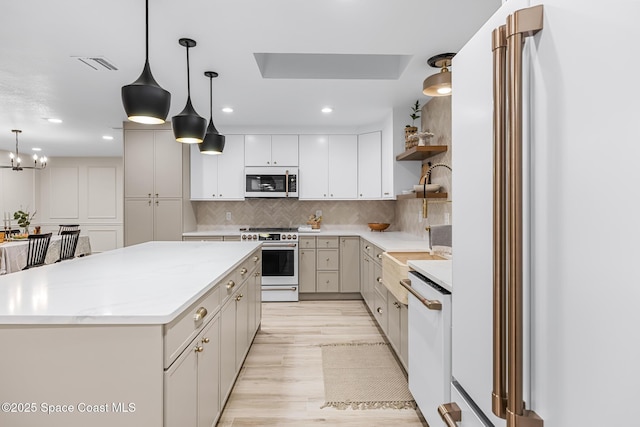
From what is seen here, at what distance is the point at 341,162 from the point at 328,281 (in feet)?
5.48

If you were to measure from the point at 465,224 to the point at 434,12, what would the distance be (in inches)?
65.4

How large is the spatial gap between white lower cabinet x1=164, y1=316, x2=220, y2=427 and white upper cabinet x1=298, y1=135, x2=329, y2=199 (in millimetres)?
3344

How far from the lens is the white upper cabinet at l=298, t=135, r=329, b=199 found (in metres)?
5.04

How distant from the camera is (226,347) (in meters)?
2.07

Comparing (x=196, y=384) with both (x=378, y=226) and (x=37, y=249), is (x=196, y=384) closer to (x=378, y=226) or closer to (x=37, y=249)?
(x=378, y=226)

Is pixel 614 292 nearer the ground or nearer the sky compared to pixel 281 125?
nearer the ground

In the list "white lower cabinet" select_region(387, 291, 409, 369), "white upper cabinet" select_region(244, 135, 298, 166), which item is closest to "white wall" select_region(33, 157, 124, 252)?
"white upper cabinet" select_region(244, 135, 298, 166)

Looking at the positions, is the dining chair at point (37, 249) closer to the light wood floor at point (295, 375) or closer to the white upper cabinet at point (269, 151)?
the white upper cabinet at point (269, 151)

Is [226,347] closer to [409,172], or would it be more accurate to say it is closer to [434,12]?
[434,12]

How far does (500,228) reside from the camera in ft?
2.62

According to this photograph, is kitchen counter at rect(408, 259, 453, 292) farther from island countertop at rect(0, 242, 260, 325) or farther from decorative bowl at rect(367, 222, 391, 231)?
decorative bowl at rect(367, 222, 391, 231)

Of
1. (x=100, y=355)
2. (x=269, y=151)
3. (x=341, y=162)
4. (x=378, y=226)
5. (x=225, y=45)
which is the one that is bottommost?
(x=100, y=355)

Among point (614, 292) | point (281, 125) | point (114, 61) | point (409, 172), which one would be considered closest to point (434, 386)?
point (614, 292)

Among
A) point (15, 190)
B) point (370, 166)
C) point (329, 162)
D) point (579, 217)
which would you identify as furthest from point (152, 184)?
point (15, 190)
